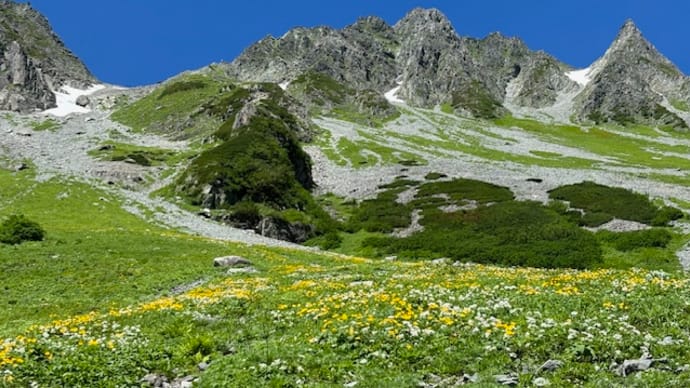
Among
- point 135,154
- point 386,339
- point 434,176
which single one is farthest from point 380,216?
point 135,154

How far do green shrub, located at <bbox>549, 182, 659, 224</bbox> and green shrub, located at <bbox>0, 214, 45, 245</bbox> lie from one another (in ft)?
169

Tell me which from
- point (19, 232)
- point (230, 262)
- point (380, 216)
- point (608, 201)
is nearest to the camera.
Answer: point (230, 262)

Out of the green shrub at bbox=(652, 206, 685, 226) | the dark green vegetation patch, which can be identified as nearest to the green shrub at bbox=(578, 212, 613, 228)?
the dark green vegetation patch

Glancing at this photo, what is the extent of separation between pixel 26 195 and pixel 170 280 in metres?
52.8

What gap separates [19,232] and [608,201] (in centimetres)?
6002

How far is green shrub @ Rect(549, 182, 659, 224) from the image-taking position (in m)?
58.6

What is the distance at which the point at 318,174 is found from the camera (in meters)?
113

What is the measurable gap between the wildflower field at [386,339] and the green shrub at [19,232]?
85.4 feet

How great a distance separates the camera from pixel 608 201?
65562 mm

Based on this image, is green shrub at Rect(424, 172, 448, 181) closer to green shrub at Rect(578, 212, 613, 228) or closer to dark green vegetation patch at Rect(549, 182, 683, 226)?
dark green vegetation patch at Rect(549, 182, 683, 226)

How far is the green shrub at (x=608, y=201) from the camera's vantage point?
58.6m

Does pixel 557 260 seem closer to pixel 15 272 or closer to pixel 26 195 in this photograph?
pixel 15 272

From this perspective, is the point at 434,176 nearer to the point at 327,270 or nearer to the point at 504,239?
the point at 504,239

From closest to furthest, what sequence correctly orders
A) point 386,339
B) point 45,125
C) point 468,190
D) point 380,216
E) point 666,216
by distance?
point 386,339 → point 666,216 → point 380,216 → point 468,190 → point 45,125
